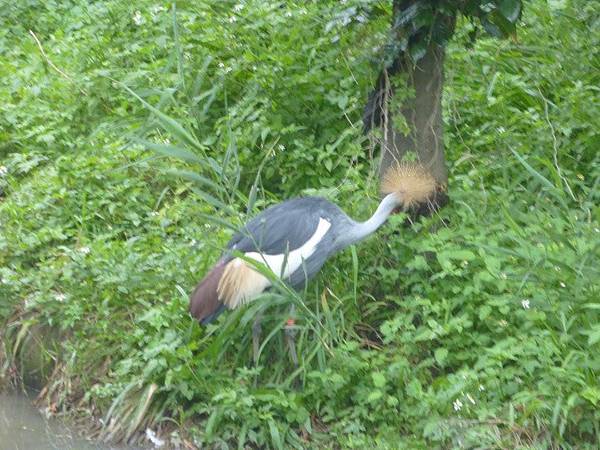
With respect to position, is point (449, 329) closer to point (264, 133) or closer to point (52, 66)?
point (264, 133)

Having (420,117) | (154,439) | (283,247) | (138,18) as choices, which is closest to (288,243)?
(283,247)

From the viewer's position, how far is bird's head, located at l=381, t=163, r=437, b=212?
5.79 metres

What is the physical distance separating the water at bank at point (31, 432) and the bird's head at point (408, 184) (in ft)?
5.87

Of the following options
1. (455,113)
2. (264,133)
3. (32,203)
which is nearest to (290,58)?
(264,133)

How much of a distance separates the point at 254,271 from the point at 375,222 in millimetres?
648

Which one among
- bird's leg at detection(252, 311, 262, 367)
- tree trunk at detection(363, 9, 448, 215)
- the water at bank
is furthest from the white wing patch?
the water at bank

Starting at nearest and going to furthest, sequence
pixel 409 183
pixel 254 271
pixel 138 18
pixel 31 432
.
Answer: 1. pixel 254 271
2. pixel 409 183
3. pixel 31 432
4. pixel 138 18

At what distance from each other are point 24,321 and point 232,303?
4.62 ft

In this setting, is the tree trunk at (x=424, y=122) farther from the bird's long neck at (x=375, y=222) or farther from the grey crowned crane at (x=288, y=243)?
Result: the bird's long neck at (x=375, y=222)

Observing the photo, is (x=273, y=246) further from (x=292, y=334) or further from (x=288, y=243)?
(x=292, y=334)

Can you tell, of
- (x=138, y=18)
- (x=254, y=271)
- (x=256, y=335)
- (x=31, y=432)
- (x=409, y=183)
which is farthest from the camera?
(x=138, y=18)

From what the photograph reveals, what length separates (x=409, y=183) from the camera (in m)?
5.78

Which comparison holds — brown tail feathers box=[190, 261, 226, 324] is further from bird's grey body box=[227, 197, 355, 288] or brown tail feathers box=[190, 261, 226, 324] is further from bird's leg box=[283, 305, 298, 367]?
bird's leg box=[283, 305, 298, 367]

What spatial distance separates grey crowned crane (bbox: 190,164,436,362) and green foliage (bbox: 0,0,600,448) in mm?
100
